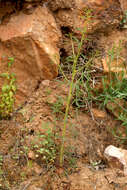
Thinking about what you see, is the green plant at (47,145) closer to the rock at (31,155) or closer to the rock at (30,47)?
the rock at (31,155)

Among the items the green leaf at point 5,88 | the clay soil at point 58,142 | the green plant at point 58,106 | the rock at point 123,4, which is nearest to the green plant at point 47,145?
the clay soil at point 58,142

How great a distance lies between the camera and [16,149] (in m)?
2.71

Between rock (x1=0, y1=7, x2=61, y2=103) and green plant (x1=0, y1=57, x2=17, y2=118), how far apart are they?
0.05m

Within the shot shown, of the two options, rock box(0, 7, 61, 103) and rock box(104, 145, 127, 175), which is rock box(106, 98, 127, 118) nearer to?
rock box(104, 145, 127, 175)

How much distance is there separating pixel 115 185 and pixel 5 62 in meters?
1.58

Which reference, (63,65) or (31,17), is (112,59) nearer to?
(63,65)

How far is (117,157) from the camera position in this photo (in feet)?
9.04

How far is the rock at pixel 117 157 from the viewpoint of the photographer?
274 cm

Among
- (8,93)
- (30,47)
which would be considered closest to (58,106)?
(8,93)

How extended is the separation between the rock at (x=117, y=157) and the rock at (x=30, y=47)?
95cm

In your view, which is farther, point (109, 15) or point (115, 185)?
point (109, 15)

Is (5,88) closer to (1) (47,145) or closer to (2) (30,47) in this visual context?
(2) (30,47)

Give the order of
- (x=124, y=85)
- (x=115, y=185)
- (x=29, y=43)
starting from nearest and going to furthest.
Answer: (x=115, y=185)
(x=29, y=43)
(x=124, y=85)

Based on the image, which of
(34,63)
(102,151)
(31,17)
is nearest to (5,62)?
(34,63)
